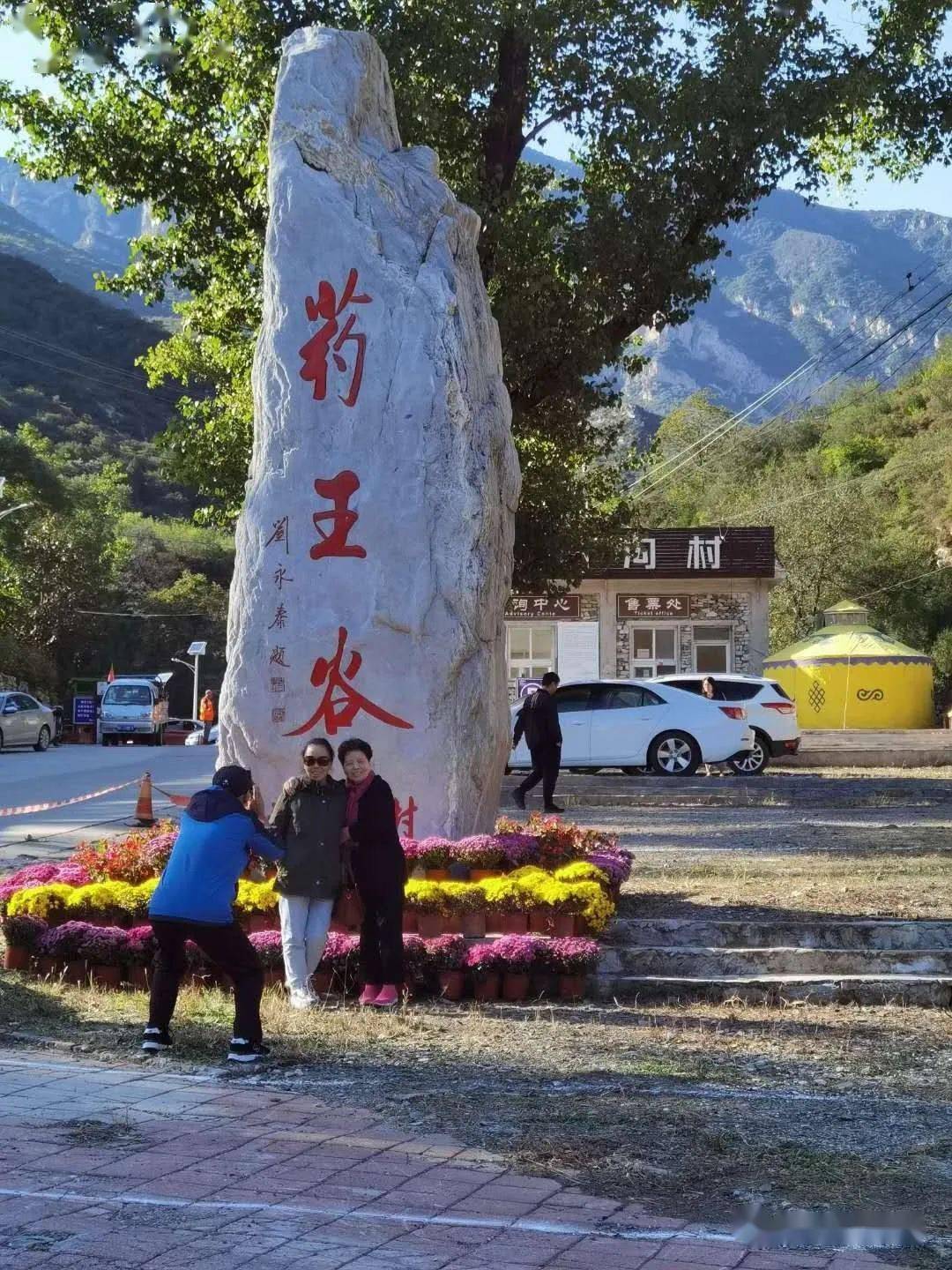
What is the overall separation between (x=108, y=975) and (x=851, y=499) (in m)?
48.7

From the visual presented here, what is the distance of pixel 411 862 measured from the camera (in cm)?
986

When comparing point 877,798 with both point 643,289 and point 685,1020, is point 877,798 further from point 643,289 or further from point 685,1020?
point 685,1020

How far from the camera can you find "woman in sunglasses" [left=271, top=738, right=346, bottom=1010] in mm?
8266

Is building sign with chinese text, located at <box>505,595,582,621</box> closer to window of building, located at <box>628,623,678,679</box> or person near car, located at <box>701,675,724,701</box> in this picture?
window of building, located at <box>628,623,678,679</box>

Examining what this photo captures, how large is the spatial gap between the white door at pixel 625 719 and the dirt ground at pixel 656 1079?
13.1m

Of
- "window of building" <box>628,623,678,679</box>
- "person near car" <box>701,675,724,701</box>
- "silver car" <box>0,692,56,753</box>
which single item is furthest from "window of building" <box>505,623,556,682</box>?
"person near car" <box>701,675,724,701</box>

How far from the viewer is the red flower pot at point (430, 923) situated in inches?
359

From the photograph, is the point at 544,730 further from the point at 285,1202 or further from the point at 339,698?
the point at 285,1202

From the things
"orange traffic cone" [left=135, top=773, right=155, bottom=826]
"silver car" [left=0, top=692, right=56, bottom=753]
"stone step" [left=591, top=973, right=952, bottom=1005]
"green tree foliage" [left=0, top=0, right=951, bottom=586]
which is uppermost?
"green tree foliage" [left=0, top=0, right=951, bottom=586]

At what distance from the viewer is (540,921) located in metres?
9.10

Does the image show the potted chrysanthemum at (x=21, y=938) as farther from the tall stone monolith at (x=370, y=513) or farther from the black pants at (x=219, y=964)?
the black pants at (x=219, y=964)

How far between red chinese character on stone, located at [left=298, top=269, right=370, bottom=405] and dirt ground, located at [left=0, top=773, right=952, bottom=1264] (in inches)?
159

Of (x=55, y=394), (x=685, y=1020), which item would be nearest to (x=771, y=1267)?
(x=685, y=1020)

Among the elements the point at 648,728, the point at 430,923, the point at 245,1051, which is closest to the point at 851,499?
the point at 648,728
